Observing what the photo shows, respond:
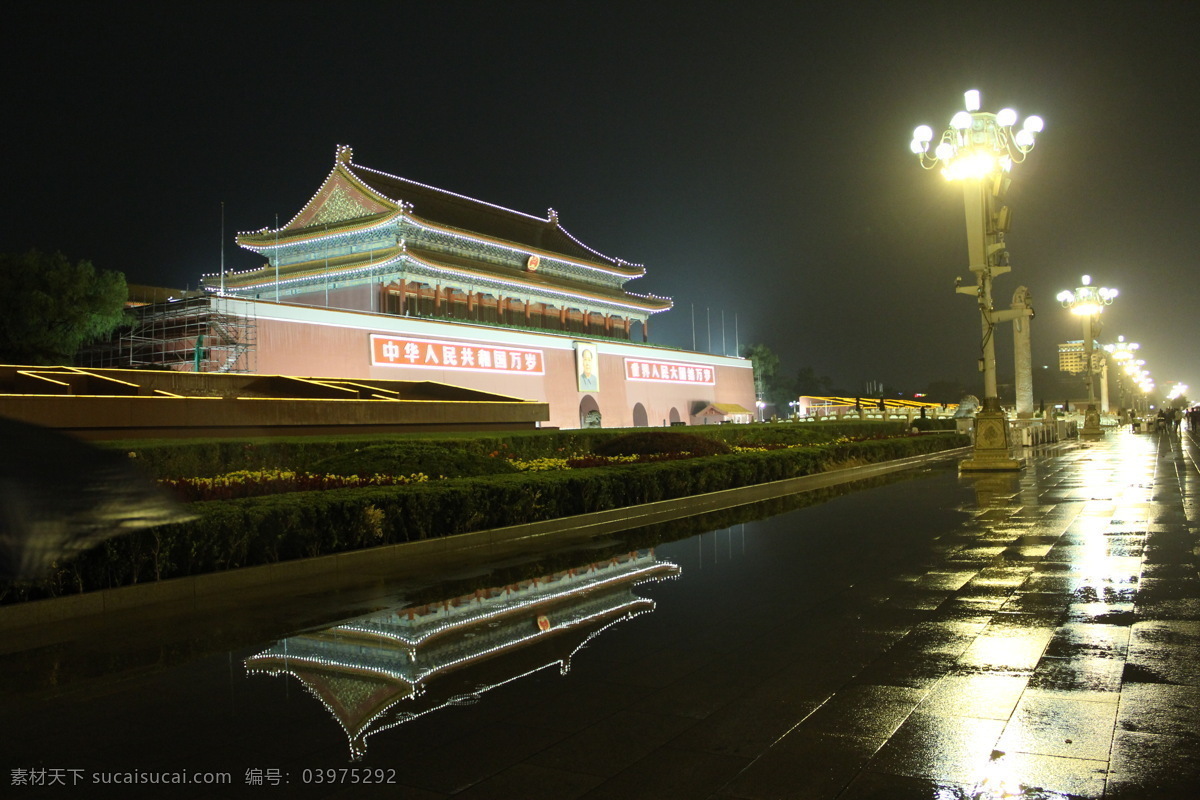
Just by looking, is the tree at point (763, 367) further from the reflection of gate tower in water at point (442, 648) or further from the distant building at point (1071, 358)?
the reflection of gate tower in water at point (442, 648)

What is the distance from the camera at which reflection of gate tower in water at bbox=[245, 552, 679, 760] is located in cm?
418

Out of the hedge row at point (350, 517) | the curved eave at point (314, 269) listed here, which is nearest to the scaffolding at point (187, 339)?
the curved eave at point (314, 269)

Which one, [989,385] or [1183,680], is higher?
[989,385]

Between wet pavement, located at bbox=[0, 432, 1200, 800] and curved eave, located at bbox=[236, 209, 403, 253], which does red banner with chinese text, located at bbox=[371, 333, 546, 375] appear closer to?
curved eave, located at bbox=[236, 209, 403, 253]

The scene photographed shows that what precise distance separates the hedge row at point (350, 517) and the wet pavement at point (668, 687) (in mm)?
750

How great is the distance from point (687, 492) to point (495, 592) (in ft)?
22.4

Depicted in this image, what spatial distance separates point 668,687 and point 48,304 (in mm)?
25009

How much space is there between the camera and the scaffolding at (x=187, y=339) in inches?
945

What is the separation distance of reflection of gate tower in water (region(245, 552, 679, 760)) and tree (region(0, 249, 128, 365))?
22.3 metres

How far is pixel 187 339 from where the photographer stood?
81.4ft

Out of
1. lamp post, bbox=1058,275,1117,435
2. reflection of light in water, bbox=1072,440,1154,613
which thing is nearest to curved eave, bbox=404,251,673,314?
lamp post, bbox=1058,275,1117,435

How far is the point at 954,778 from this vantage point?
10.2ft

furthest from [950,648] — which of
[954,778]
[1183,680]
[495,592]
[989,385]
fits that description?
[989,385]

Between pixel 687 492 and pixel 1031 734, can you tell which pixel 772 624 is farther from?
pixel 687 492
